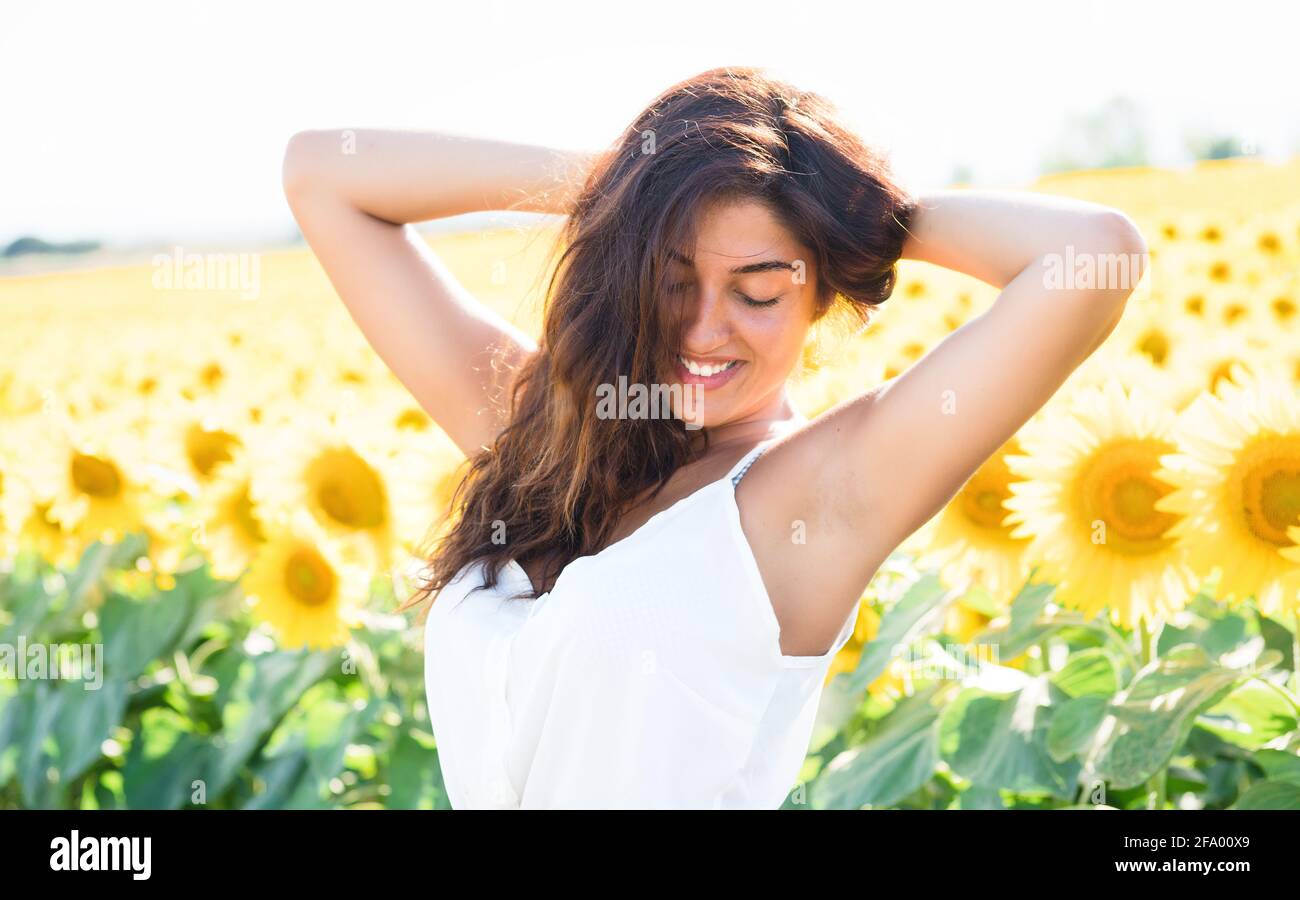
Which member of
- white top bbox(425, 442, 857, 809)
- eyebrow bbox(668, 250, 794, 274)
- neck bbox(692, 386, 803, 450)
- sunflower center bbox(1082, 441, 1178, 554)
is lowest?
white top bbox(425, 442, 857, 809)

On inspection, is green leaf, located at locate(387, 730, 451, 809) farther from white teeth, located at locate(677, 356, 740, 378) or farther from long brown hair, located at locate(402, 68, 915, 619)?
white teeth, located at locate(677, 356, 740, 378)

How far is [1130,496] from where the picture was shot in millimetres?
2014

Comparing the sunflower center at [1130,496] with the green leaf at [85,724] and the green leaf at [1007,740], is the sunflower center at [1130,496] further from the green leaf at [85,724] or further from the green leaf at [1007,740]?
the green leaf at [85,724]

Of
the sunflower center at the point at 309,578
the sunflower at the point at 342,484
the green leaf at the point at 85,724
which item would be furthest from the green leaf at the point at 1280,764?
the green leaf at the point at 85,724

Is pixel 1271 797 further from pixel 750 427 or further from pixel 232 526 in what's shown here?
pixel 232 526

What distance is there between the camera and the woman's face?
174 centimetres

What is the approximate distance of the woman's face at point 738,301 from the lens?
68.6 inches

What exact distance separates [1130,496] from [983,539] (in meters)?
0.32

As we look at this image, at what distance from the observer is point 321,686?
3.15 meters

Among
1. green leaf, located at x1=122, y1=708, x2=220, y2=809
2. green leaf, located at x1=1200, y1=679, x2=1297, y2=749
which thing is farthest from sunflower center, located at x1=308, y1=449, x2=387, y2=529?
green leaf, located at x1=1200, y1=679, x2=1297, y2=749

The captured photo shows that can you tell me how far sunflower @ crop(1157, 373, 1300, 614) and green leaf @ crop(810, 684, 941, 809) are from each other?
0.55m

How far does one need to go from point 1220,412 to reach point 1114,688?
53 centimetres

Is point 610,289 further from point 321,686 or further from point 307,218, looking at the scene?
point 321,686

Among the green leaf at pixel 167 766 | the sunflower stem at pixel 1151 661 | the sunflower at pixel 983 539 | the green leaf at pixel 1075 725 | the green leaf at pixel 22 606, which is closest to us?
the green leaf at pixel 1075 725
